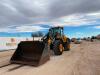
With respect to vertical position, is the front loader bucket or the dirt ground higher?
the front loader bucket

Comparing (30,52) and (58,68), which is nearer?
(58,68)

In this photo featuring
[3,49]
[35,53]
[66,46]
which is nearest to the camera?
[35,53]

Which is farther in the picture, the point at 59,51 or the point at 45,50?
the point at 59,51

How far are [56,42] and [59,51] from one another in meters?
0.75

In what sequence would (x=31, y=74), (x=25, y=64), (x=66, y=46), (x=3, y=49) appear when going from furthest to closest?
(x=3, y=49) < (x=66, y=46) < (x=25, y=64) < (x=31, y=74)

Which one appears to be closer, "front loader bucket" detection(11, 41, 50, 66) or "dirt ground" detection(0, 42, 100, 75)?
"dirt ground" detection(0, 42, 100, 75)

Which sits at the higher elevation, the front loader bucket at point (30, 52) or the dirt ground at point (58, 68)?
the front loader bucket at point (30, 52)

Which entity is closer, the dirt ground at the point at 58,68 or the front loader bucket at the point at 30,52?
the dirt ground at the point at 58,68

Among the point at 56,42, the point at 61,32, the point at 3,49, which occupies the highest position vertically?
the point at 61,32

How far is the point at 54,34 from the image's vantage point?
1213 centimetres

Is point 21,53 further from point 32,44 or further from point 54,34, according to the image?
point 54,34

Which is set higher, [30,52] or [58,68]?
[30,52]

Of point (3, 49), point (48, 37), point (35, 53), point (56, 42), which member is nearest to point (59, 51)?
point (56, 42)

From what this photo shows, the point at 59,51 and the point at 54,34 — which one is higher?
the point at 54,34
